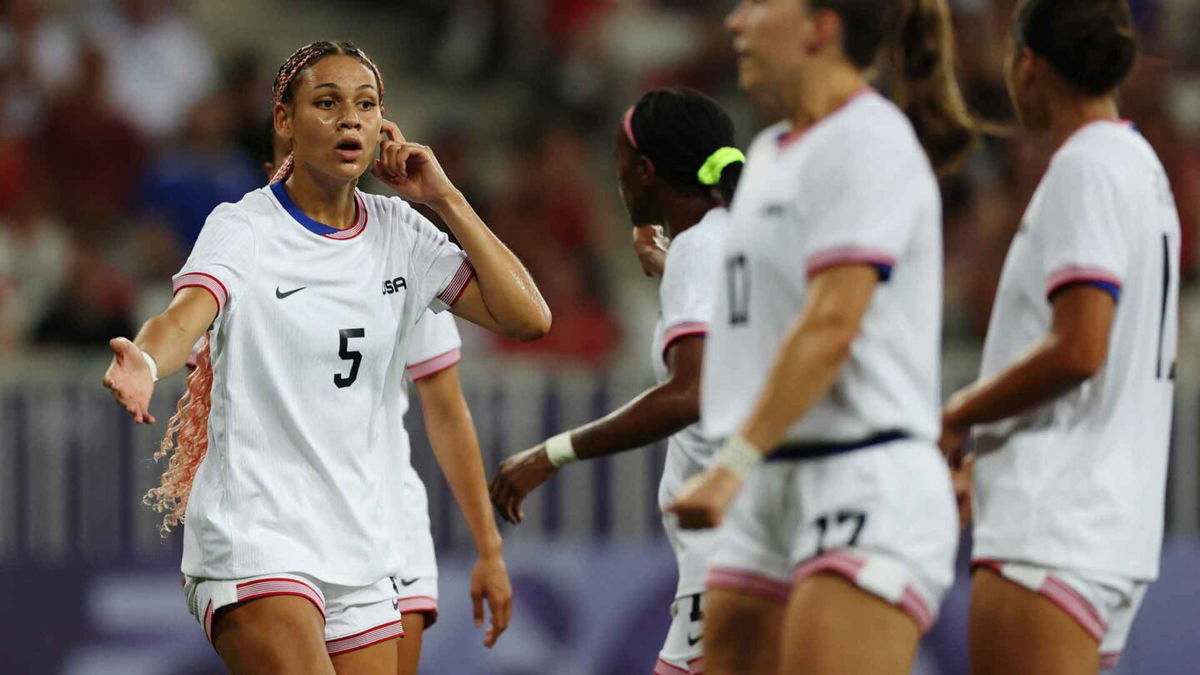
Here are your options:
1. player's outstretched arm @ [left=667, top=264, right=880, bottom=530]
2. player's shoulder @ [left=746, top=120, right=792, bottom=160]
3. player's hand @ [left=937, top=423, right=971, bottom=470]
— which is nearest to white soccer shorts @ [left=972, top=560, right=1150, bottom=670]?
player's hand @ [left=937, top=423, right=971, bottom=470]

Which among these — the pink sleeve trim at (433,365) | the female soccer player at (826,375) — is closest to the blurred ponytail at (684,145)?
the pink sleeve trim at (433,365)

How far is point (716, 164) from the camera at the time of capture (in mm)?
5062

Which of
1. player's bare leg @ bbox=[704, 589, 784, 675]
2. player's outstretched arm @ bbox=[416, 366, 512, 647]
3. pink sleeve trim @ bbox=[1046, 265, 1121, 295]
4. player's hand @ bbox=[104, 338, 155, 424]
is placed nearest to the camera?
player's bare leg @ bbox=[704, 589, 784, 675]

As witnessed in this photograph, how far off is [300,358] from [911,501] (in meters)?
1.78

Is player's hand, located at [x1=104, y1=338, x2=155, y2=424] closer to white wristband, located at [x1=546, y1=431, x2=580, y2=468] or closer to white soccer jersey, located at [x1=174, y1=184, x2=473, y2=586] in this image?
white soccer jersey, located at [x1=174, y1=184, x2=473, y2=586]

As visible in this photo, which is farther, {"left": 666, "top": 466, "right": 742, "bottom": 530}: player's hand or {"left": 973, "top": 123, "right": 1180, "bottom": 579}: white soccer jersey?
{"left": 973, "top": 123, "right": 1180, "bottom": 579}: white soccer jersey

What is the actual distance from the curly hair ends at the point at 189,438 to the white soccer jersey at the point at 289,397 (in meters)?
0.22

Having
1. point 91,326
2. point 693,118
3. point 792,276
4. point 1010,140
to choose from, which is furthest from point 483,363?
point 792,276

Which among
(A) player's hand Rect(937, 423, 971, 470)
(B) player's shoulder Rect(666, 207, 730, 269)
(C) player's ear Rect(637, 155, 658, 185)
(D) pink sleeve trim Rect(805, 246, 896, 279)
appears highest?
(C) player's ear Rect(637, 155, 658, 185)

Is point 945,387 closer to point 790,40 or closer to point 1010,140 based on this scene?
point 1010,140

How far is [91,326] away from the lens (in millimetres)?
9664

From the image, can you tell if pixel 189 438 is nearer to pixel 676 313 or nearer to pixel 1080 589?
pixel 676 313

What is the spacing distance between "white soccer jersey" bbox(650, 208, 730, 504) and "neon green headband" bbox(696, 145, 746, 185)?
86 mm

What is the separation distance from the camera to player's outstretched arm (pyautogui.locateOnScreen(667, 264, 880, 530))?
3.49 metres
